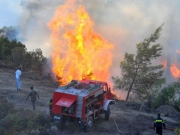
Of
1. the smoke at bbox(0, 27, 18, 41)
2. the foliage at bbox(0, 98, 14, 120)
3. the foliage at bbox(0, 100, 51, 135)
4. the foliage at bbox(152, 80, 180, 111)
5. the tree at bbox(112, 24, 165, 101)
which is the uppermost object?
the smoke at bbox(0, 27, 18, 41)

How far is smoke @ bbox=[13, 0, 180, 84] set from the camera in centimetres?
3797

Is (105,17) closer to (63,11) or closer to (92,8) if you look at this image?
(92,8)

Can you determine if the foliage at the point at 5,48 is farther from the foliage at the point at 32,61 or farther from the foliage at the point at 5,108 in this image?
the foliage at the point at 5,108

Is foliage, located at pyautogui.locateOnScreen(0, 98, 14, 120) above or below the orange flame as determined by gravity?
below

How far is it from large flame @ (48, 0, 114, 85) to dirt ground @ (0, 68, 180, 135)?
5.96 ft

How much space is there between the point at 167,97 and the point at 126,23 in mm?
20564

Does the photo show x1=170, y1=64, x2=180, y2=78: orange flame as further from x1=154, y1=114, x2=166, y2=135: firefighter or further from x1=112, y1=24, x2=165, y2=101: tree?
x1=154, y1=114, x2=166, y2=135: firefighter

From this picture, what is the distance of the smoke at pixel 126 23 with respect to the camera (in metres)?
38.0

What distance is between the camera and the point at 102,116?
17359 millimetres

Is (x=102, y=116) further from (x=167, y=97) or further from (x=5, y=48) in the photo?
(x=5, y=48)

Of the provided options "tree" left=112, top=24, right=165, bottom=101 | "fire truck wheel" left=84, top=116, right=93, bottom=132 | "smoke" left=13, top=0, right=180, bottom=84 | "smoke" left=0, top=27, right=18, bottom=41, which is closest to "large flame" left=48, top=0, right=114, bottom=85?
"tree" left=112, top=24, right=165, bottom=101

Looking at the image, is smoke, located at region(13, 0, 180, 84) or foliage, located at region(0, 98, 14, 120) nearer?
foliage, located at region(0, 98, 14, 120)

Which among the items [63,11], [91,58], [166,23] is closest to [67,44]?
[91,58]

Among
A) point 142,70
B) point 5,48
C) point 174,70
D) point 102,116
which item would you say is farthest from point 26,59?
point 174,70
